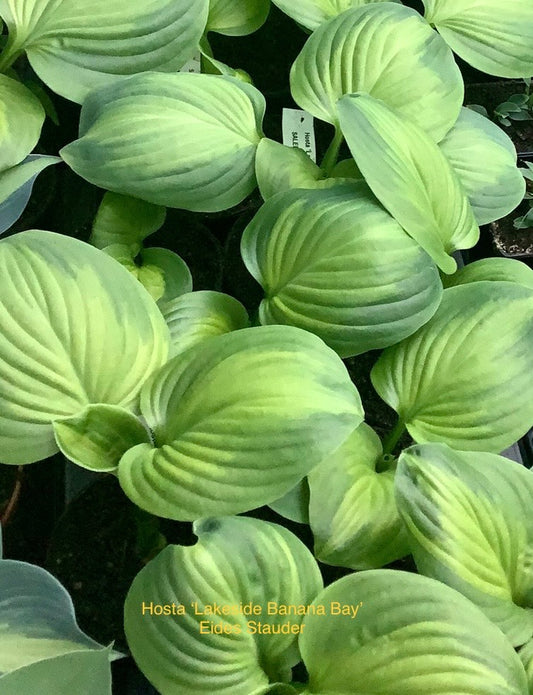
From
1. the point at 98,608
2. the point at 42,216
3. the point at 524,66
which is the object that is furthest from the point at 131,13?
the point at 98,608

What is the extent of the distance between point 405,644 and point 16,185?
1.51ft

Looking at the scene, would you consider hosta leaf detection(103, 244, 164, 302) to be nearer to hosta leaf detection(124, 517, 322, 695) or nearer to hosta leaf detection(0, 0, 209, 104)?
hosta leaf detection(0, 0, 209, 104)

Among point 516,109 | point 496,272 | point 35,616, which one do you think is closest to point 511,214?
point 516,109

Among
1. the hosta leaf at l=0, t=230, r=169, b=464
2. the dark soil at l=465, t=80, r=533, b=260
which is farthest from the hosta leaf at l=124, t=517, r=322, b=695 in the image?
the dark soil at l=465, t=80, r=533, b=260

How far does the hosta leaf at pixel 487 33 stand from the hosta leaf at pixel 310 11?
0.11 metres

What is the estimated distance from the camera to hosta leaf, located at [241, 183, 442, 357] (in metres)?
0.52

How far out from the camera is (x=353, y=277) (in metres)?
0.53

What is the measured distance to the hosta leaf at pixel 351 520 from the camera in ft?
1.63

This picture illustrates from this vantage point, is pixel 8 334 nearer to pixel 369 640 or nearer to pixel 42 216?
pixel 369 640

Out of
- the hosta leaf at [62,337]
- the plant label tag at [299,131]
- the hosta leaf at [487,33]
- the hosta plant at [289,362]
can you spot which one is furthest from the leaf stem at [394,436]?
the hosta leaf at [487,33]

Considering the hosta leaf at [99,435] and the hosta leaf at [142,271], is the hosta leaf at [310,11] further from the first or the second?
the hosta leaf at [99,435]

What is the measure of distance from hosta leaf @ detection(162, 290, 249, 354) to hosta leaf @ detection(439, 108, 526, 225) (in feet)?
0.92

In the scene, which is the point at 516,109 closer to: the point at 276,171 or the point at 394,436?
the point at 276,171

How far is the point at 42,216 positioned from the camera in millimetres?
859
